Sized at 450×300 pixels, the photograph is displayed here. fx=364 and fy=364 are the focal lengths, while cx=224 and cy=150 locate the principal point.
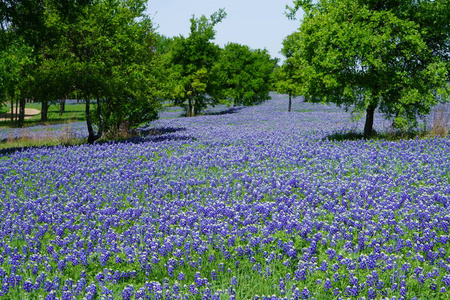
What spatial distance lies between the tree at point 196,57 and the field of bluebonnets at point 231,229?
24.1m

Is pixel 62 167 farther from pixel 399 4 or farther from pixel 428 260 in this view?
pixel 399 4

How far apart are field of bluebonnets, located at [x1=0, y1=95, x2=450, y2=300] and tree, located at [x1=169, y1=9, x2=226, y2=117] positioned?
79.2 feet

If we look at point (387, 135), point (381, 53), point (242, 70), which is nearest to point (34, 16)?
point (381, 53)

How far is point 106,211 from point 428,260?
5.42m

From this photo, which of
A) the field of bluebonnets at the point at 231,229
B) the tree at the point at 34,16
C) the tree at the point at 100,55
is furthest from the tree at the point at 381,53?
the tree at the point at 34,16

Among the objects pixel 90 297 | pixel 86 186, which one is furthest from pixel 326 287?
pixel 86 186

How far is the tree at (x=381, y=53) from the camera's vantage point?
1262 cm

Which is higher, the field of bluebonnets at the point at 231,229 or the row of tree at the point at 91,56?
the row of tree at the point at 91,56

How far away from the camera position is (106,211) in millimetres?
6957

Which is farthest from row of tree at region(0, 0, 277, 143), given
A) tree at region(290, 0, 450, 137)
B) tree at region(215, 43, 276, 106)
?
tree at region(215, 43, 276, 106)

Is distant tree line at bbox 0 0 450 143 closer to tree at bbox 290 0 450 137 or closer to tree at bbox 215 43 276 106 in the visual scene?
tree at bbox 290 0 450 137

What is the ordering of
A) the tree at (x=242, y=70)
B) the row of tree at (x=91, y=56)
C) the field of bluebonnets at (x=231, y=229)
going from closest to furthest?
the field of bluebonnets at (x=231, y=229), the row of tree at (x=91, y=56), the tree at (x=242, y=70)

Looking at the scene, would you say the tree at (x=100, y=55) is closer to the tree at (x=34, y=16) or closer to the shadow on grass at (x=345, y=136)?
the tree at (x=34, y=16)

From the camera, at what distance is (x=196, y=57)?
3450cm
